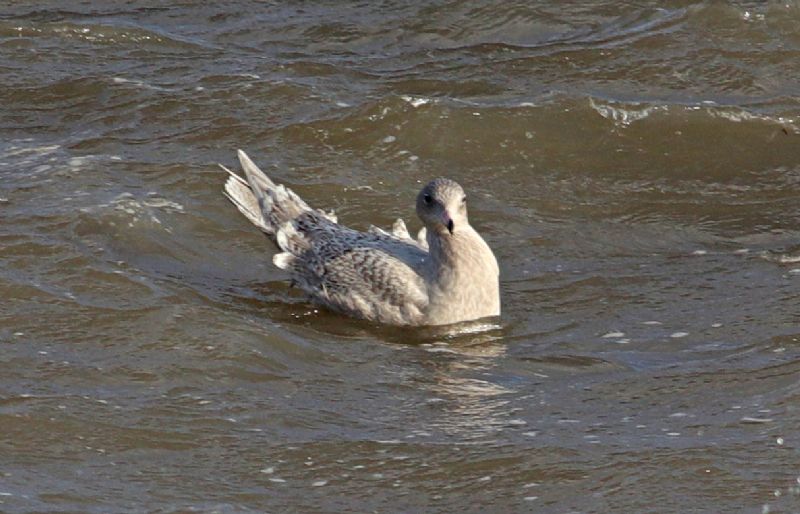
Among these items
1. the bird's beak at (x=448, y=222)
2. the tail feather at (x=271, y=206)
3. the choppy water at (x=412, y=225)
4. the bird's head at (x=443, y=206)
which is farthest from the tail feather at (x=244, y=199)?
the bird's beak at (x=448, y=222)

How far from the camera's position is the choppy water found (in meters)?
6.64

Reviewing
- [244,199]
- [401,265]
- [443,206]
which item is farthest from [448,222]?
[244,199]

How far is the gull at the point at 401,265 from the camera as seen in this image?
28.9ft

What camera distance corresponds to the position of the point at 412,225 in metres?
10.4

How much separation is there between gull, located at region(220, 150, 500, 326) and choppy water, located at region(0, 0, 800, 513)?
13 centimetres

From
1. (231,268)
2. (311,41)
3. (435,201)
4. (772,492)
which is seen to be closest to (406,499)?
(772,492)

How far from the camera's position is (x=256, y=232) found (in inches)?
402

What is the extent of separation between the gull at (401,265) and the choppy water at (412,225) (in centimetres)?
13

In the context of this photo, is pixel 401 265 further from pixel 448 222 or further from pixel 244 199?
pixel 244 199

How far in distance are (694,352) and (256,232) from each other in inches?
124

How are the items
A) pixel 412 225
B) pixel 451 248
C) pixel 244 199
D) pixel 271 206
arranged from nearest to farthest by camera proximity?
pixel 451 248, pixel 271 206, pixel 244 199, pixel 412 225

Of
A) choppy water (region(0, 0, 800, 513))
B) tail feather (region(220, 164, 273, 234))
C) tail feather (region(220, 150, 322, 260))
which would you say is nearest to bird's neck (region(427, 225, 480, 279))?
choppy water (region(0, 0, 800, 513))

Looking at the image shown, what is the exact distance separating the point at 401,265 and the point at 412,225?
1.36 metres

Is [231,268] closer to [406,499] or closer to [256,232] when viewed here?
[256,232]
